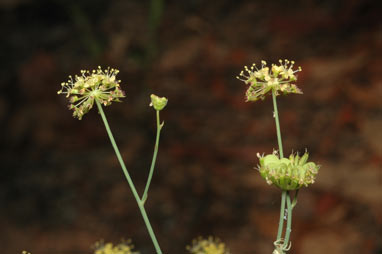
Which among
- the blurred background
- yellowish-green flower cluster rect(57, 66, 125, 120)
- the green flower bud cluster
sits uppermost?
the blurred background

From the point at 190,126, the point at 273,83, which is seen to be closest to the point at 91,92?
the point at 273,83

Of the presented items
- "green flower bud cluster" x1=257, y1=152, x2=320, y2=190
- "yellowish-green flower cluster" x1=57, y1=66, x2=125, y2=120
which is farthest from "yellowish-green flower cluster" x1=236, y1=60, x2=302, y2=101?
"yellowish-green flower cluster" x1=57, y1=66, x2=125, y2=120

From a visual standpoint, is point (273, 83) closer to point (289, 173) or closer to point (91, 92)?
point (289, 173)

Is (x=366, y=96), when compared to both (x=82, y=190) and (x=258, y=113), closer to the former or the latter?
(x=258, y=113)

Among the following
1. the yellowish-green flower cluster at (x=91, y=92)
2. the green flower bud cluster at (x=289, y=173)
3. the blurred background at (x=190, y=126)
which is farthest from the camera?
the blurred background at (x=190, y=126)

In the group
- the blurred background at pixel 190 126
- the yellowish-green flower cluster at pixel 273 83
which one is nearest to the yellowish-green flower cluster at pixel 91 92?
the yellowish-green flower cluster at pixel 273 83

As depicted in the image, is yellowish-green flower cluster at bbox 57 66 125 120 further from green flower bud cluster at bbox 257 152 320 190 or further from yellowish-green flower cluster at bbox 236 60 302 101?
green flower bud cluster at bbox 257 152 320 190

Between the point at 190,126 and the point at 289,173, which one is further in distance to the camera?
the point at 190,126

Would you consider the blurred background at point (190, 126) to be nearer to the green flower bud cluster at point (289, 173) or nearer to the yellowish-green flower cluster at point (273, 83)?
the yellowish-green flower cluster at point (273, 83)

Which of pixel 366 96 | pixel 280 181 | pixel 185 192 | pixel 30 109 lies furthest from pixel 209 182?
pixel 280 181
